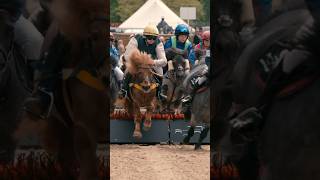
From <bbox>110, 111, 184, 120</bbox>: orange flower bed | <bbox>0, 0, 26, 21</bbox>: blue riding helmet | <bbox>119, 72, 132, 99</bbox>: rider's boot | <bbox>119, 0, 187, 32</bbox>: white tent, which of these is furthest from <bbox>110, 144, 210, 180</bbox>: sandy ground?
<bbox>119, 0, 187, 32</bbox>: white tent

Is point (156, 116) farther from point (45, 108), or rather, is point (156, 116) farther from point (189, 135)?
point (45, 108)

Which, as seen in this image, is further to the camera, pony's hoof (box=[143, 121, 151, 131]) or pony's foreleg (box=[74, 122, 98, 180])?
pony's hoof (box=[143, 121, 151, 131])

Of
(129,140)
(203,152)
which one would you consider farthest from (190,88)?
(129,140)

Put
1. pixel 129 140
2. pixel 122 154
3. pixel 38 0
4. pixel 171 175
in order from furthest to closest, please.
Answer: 1. pixel 129 140
2. pixel 122 154
3. pixel 171 175
4. pixel 38 0

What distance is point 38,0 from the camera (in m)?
3.72

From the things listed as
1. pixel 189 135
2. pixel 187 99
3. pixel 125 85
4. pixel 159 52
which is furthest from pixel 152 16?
pixel 189 135

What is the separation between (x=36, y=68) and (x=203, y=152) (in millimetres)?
5328

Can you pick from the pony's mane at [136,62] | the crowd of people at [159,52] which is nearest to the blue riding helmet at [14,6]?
the crowd of people at [159,52]

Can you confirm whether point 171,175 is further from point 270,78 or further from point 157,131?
point 270,78

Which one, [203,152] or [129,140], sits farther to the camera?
[129,140]

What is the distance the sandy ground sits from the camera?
691 centimetres

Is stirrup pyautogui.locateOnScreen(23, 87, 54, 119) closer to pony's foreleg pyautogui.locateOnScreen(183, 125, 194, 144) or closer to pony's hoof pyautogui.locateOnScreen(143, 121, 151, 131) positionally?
pony's foreleg pyautogui.locateOnScreen(183, 125, 194, 144)

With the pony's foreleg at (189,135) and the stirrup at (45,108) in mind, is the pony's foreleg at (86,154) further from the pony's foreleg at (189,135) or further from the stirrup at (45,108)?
the pony's foreleg at (189,135)

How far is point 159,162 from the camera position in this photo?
7.94 meters
